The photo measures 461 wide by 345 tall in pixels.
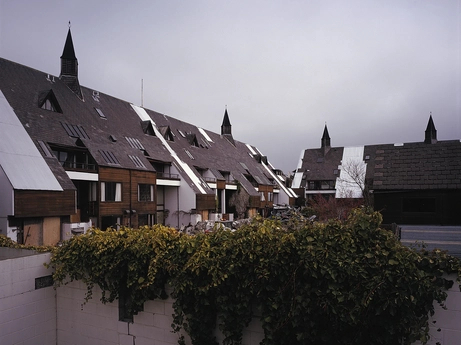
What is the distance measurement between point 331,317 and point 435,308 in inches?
52.7

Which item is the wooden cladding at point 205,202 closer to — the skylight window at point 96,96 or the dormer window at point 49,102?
the dormer window at point 49,102

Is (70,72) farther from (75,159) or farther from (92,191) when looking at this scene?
(92,191)

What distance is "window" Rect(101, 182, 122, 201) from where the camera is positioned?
20252 millimetres

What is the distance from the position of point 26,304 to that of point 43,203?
32.9 feet

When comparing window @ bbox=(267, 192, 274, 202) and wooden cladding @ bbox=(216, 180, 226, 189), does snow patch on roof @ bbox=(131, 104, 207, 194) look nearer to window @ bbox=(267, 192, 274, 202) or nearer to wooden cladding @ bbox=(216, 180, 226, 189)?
wooden cladding @ bbox=(216, 180, 226, 189)

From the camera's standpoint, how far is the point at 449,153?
26.6 feet

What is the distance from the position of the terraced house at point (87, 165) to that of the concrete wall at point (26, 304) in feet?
29.5

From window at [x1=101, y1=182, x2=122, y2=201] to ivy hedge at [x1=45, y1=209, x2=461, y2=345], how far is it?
48.0ft

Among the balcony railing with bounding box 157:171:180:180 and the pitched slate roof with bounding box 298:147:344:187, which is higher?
the pitched slate roof with bounding box 298:147:344:187

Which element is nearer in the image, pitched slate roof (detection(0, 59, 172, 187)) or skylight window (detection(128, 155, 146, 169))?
pitched slate roof (detection(0, 59, 172, 187))

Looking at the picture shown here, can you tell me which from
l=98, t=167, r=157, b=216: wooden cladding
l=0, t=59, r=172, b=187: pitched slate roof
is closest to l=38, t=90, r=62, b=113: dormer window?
l=0, t=59, r=172, b=187: pitched slate roof

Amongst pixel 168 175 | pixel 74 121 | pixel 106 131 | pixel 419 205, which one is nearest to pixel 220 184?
pixel 168 175

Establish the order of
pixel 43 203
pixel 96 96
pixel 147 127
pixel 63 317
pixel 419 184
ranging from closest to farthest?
1. pixel 63 317
2. pixel 419 184
3. pixel 43 203
4. pixel 96 96
5. pixel 147 127

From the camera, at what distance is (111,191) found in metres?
20.8
